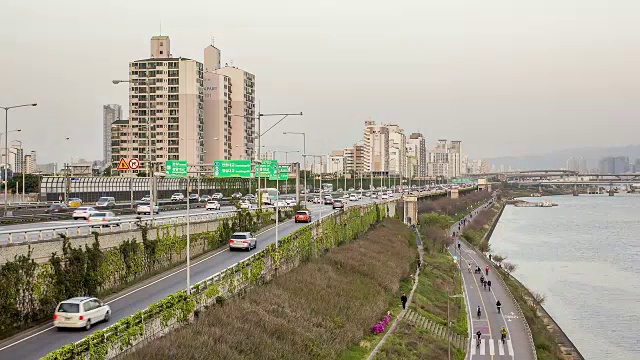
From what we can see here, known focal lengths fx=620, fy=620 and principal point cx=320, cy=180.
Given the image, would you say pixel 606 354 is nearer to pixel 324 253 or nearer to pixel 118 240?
pixel 324 253

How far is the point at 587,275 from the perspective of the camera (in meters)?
87.2

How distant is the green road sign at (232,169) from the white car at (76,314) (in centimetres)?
2764

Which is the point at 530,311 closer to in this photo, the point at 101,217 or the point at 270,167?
the point at 270,167

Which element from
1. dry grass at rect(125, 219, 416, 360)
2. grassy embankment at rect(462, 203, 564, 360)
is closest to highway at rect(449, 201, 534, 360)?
grassy embankment at rect(462, 203, 564, 360)

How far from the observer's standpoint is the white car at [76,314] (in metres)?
21.8

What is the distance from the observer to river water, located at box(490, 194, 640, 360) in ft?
194

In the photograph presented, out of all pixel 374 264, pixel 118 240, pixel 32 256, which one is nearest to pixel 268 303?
A: pixel 118 240

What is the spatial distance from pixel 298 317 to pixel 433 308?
85.2 ft

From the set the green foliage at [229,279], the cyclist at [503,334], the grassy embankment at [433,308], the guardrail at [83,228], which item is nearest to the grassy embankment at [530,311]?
the cyclist at [503,334]

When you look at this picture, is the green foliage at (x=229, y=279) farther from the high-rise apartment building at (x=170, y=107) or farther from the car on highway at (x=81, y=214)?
the high-rise apartment building at (x=170, y=107)

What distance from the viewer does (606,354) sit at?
53812mm

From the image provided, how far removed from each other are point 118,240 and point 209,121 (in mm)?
109900

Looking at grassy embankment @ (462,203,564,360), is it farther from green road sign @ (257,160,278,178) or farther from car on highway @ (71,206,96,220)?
car on highway @ (71,206,96,220)

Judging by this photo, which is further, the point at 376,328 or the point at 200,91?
the point at 200,91
